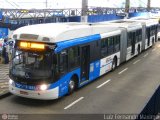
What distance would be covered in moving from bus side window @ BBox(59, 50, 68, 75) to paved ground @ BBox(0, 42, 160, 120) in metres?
1.28

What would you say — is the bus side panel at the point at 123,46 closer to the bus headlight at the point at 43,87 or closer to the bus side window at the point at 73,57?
the bus side window at the point at 73,57

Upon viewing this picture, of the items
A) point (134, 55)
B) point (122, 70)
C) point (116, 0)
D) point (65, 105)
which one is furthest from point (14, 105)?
point (116, 0)

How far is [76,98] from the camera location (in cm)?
1371

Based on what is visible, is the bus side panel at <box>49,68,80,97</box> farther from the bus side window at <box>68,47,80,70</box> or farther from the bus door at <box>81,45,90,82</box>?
the bus door at <box>81,45,90,82</box>

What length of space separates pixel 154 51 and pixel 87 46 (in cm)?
1612

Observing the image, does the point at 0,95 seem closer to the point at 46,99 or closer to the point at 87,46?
the point at 46,99

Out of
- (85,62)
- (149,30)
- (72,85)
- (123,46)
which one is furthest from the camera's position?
(149,30)

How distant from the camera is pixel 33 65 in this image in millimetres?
12328

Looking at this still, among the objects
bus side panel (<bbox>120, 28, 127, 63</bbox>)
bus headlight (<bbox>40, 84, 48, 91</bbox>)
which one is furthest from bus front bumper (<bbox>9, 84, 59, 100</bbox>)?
bus side panel (<bbox>120, 28, 127, 63</bbox>)

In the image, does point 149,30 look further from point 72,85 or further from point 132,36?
point 72,85

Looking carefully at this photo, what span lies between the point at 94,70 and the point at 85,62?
1257mm

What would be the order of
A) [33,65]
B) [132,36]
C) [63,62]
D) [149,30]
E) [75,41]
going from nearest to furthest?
[33,65] → [63,62] → [75,41] → [132,36] → [149,30]

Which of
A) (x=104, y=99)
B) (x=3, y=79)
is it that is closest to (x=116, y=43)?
(x=104, y=99)

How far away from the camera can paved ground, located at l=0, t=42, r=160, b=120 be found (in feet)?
39.9
